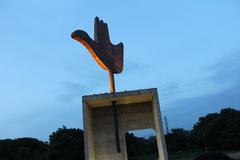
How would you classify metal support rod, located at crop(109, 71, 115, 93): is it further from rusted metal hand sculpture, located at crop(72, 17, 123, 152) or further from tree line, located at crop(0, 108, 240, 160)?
tree line, located at crop(0, 108, 240, 160)

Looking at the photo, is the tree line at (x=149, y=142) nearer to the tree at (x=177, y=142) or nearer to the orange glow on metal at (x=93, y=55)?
the tree at (x=177, y=142)

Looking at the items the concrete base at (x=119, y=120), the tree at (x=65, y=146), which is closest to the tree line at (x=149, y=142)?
the tree at (x=65, y=146)

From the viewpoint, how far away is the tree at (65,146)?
28.1 meters

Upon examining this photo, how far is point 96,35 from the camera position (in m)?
12.9

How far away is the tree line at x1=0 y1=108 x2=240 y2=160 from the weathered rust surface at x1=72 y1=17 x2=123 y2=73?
16506mm

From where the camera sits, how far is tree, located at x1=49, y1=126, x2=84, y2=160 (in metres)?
28.1

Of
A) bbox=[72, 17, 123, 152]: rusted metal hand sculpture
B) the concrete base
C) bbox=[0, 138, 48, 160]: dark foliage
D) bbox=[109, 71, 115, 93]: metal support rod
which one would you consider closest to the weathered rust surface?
bbox=[72, 17, 123, 152]: rusted metal hand sculpture

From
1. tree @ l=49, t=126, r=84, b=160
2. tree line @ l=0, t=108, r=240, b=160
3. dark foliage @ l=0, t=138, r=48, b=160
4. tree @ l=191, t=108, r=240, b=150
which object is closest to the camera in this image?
tree @ l=49, t=126, r=84, b=160

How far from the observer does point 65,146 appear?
28.4m

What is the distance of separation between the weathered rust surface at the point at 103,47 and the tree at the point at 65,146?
1651 cm

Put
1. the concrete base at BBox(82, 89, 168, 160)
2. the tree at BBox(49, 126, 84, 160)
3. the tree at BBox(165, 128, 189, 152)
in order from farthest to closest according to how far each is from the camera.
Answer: the tree at BBox(165, 128, 189, 152)
the tree at BBox(49, 126, 84, 160)
the concrete base at BBox(82, 89, 168, 160)

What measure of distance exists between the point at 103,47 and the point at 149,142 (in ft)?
103

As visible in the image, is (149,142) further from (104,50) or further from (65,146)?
(104,50)

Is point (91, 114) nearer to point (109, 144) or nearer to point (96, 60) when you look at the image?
point (109, 144)
